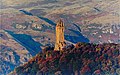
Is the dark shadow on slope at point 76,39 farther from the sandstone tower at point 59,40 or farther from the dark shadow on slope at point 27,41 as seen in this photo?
the sandstone tower at point 59,40

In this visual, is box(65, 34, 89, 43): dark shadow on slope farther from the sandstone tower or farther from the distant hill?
the distant hill

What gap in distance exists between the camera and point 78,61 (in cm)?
6241

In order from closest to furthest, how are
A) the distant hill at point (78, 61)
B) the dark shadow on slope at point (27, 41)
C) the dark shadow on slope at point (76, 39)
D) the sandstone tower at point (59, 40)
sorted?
1. the distant hill at point (78, 61)
2. the sandstone tower at point (59, 40)
3. the dark shadow on slope at point (76, 39)
4. the dark shadow on slope at point (27, 41)

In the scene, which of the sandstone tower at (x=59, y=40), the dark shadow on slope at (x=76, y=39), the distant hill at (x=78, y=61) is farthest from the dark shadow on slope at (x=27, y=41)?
the distant hill at (x=78, y=61)

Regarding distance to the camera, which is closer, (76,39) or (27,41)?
(76,39)

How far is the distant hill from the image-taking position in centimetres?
5997

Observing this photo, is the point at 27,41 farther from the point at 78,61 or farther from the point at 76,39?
the point at 78,61

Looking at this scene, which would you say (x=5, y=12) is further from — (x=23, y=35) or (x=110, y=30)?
(x=110, y=30)

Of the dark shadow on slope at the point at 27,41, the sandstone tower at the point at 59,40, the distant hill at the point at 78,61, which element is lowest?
the dark shadow on slope at the point at 27,41

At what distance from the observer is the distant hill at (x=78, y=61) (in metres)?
60.0

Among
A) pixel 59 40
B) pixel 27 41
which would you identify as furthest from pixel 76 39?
pixel 59 40

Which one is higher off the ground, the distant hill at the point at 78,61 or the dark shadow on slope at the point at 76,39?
the distant hill at the point at 78,61

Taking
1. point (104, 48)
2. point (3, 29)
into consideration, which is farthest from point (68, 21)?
point (104, 48)

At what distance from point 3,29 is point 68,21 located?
17.7 metres
